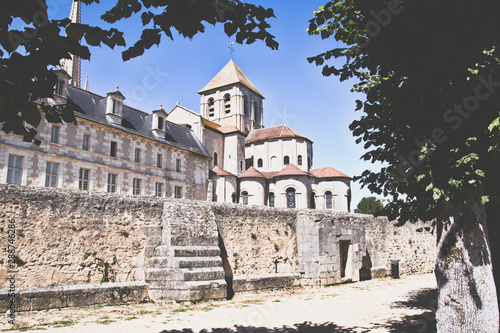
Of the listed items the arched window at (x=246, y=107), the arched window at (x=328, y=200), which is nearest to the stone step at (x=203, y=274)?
the arched window at (x=328, y=200)

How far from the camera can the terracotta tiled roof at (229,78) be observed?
45.8 meters

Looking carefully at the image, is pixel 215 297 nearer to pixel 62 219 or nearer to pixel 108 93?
pixel 62 219

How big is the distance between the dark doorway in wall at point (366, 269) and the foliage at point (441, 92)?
10.8 m

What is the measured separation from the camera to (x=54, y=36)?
3.18 m

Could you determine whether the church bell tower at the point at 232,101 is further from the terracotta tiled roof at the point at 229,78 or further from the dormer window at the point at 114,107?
the dormer window at the point at 114,107

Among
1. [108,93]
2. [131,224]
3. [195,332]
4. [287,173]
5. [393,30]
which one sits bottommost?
[195,332]

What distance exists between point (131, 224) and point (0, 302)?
3.52 meters

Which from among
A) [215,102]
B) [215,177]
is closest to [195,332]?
[215,177]

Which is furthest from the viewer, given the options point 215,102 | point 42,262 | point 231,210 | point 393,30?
point 215,102

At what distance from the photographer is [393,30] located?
5.44 meters

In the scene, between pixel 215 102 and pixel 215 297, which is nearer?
pixel 215 297

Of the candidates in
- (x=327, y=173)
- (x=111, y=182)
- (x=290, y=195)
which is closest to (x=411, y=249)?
(x=290, y=195)

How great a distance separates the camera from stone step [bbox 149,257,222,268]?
10023mm

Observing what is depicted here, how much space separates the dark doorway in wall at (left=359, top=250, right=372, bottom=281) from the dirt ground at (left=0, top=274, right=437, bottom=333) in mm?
3864
